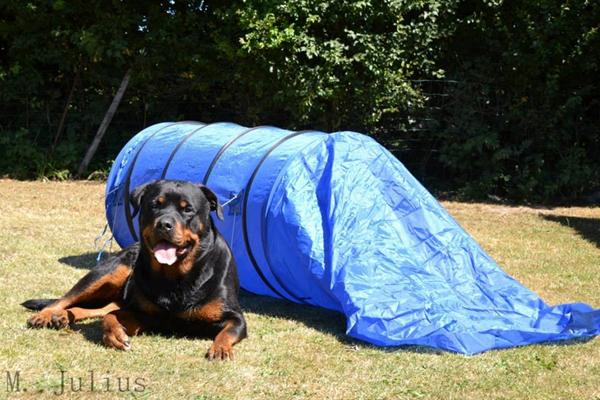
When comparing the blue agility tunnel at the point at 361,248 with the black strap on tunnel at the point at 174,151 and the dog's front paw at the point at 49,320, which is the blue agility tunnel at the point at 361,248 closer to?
the black strap on tunnel at the point at 174,151

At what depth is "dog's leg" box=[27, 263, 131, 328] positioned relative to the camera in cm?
550

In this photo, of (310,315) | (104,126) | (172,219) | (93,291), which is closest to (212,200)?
(172,219)

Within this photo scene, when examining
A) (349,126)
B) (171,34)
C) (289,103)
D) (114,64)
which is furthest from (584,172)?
(114,64)

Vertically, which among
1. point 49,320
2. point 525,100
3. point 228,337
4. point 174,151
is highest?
point 525,100

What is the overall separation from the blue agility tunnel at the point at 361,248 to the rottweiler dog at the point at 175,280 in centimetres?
84

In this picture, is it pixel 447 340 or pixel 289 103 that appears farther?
pixel 289 103

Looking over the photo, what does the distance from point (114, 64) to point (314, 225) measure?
10.7m

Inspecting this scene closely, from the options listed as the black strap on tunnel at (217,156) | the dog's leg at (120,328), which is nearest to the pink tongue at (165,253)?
the dog's leg at (120,328)

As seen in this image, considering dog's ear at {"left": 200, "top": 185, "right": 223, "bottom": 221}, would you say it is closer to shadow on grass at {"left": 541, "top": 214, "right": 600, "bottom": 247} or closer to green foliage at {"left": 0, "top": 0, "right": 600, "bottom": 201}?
shadow on grass at {"left": 541, "top": 214, "right": 600, "bottom": 247}

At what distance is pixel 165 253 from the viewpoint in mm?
5180

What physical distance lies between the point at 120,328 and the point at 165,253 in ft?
1.79

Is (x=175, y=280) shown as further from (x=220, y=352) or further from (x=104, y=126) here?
(x=104, y=126)

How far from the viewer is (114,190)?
7711mm

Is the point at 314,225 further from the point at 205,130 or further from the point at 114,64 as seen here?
the point at 114,64
